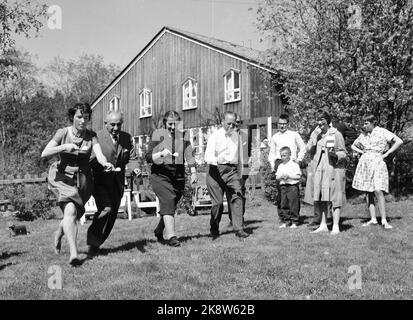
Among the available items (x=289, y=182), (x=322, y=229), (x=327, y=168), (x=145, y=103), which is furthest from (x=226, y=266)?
(x=145, y=103)

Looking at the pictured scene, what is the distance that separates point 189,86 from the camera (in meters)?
30.7

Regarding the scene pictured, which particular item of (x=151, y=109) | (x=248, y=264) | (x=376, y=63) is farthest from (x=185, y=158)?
(x=151, y=109)

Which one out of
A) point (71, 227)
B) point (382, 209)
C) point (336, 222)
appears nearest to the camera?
point (71, 227)

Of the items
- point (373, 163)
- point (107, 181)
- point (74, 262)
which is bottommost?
point (74, 262)

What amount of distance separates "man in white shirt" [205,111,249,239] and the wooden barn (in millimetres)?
14397

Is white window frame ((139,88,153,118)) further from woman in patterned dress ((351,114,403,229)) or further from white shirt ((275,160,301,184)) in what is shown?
woman in patterned dress ((351,114,403,229))

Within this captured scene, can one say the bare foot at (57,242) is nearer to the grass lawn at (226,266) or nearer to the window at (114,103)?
the grass lawn at (226,266)

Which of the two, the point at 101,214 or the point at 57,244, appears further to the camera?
the point at 101,214

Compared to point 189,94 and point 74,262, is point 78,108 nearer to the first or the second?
point 74,262

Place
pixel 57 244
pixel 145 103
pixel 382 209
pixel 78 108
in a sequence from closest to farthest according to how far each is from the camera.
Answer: pixel 78 108 → pixel 57 244 → pixel 382 209 → pixel 145 103

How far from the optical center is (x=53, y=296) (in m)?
4.90

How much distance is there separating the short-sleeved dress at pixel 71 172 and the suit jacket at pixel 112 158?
41 cm

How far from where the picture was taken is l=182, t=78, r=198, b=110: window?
30359mm

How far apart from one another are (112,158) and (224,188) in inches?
83.1
